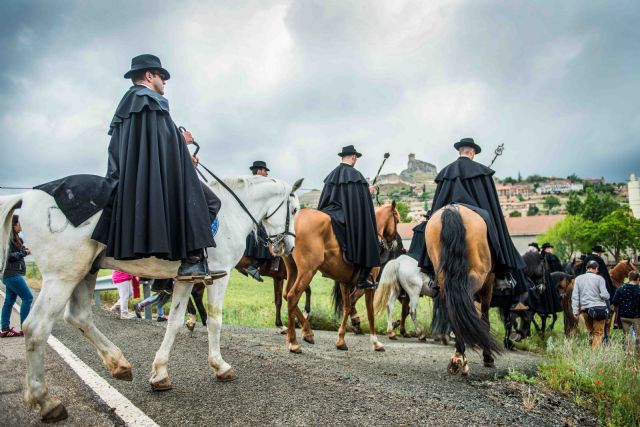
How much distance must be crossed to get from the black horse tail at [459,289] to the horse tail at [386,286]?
605 centimetres

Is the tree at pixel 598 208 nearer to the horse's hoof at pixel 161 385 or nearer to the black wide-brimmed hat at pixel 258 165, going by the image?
the black wide-brimmed hat at pixel 258 165

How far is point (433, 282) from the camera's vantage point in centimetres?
745

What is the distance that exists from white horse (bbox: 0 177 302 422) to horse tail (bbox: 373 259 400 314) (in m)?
7.14

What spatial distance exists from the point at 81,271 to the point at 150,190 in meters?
0.94

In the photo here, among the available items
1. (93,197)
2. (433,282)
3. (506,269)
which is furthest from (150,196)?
(506,269)

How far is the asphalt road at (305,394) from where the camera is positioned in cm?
431

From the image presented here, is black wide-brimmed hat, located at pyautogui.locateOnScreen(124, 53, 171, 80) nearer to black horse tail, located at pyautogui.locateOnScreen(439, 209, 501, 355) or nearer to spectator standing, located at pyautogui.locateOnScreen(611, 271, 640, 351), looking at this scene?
black horse tail, located at pyautogui.locateOnScreen(439, 209, 501, 355)

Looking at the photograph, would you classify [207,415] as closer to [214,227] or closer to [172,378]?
[172,378]

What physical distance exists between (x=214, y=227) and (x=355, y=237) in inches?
148

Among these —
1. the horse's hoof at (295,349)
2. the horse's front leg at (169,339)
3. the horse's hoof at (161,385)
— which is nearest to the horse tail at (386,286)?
the horse's hoof at (295,349)

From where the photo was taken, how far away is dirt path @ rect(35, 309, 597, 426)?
4.35m

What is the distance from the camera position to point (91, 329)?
5004mm

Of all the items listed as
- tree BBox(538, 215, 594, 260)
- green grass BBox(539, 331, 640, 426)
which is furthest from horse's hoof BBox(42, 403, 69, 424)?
tree BBox(538, 215, 594, 260)

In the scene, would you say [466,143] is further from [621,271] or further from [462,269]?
[621,271]
